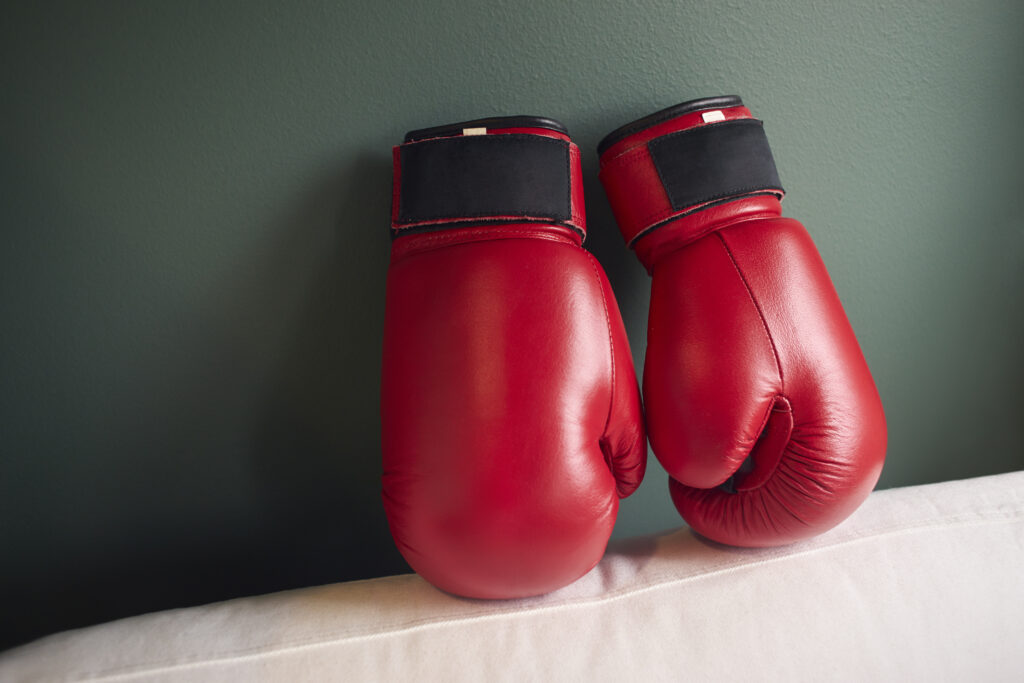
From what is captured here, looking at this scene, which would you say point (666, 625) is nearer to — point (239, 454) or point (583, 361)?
point (583, 361)

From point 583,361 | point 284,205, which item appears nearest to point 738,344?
point 583,361

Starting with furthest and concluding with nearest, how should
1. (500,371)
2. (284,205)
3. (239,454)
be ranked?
(239,454), (284,205), (500,371)

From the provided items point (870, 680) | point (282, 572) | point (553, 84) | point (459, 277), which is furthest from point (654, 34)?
point (282, 572)

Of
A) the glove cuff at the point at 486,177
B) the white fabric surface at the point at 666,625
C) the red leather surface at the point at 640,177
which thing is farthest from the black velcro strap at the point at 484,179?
the white fabric surface at the point at 666,625

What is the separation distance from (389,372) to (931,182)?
1.18 metres

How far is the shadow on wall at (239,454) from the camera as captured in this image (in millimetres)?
996

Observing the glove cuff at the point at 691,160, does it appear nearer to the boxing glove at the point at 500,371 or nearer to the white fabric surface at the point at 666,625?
the boxing glove at the point at 500,371

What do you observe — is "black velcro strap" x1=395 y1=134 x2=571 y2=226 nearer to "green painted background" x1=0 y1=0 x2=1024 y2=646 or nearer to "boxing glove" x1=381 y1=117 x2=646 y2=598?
"boxing glove" x1=381 y1=117 x2=646 y2=598

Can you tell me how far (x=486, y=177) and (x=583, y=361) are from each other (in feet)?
0.93

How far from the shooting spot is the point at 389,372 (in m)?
0.79

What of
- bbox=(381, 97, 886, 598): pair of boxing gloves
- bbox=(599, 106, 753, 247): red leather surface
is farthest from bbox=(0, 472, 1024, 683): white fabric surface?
bbox=(599, 106, 753, 247): red leather surface

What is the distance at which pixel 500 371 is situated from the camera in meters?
0.72

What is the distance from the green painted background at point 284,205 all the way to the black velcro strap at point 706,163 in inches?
7.7

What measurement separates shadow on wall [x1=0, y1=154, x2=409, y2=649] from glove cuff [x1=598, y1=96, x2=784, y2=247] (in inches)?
16.3
